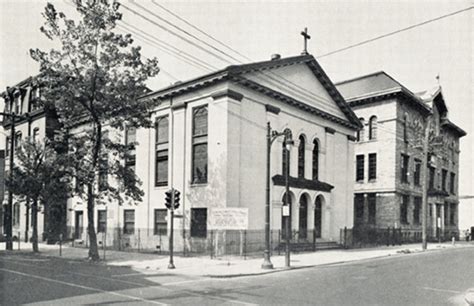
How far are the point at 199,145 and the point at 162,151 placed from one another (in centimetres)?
371

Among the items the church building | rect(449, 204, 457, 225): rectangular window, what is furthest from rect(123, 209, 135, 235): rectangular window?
rect(449, 204, 457, 225): rectangular window

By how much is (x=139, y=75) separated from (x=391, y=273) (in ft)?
51.3

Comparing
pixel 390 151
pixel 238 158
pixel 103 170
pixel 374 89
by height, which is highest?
pixel 374 89

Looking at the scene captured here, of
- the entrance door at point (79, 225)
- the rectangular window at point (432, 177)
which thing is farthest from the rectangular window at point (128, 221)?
the rectangular window at point (432, 177)

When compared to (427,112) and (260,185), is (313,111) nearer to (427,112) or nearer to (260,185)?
(260,185)

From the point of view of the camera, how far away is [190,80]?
30.0 m

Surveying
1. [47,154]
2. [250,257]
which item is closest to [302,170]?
[250,257]

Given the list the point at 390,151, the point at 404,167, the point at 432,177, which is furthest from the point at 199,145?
the point at 432,177

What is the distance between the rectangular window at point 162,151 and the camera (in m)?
32.5

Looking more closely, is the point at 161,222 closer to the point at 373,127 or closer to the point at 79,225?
the point at 79,225

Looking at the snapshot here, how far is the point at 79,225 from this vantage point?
40656 mm

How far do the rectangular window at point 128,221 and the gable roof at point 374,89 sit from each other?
24494 mm

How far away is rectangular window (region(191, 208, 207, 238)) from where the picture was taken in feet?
95.9

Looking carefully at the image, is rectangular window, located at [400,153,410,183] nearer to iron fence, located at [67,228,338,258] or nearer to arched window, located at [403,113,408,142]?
arched window, located at [403,113,408,142]
